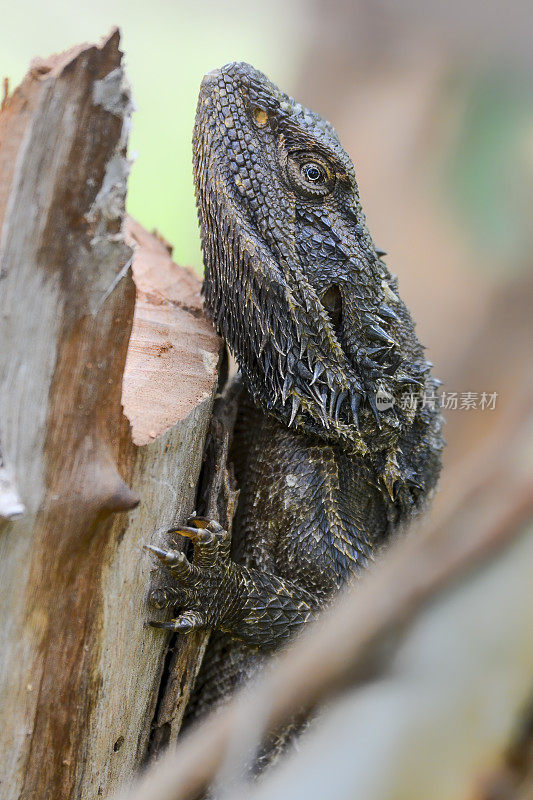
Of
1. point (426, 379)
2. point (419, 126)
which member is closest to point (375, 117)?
point (419, 126)

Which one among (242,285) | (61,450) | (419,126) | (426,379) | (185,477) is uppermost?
(419,126)

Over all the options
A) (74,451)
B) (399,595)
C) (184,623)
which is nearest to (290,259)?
(74,451)

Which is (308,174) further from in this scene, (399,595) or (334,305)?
(399,595)

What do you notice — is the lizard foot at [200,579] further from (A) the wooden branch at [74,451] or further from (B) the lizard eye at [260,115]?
(B) the lizard eye at [260,115]

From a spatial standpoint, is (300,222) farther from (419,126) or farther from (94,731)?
(419,126)

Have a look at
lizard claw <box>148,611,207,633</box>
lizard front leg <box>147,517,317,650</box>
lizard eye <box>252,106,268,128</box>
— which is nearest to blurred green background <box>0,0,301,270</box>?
Result: lizard eye <box>252,106,268,128</box>

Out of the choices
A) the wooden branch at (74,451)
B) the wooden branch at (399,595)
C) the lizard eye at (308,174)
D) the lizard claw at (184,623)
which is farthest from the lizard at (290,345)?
the wooden branch at (399,595)

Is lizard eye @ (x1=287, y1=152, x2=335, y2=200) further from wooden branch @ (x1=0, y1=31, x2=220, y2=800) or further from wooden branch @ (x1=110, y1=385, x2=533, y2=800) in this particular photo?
wooden branch @ (x1=110, y1=385, x2=533, y2=800)
